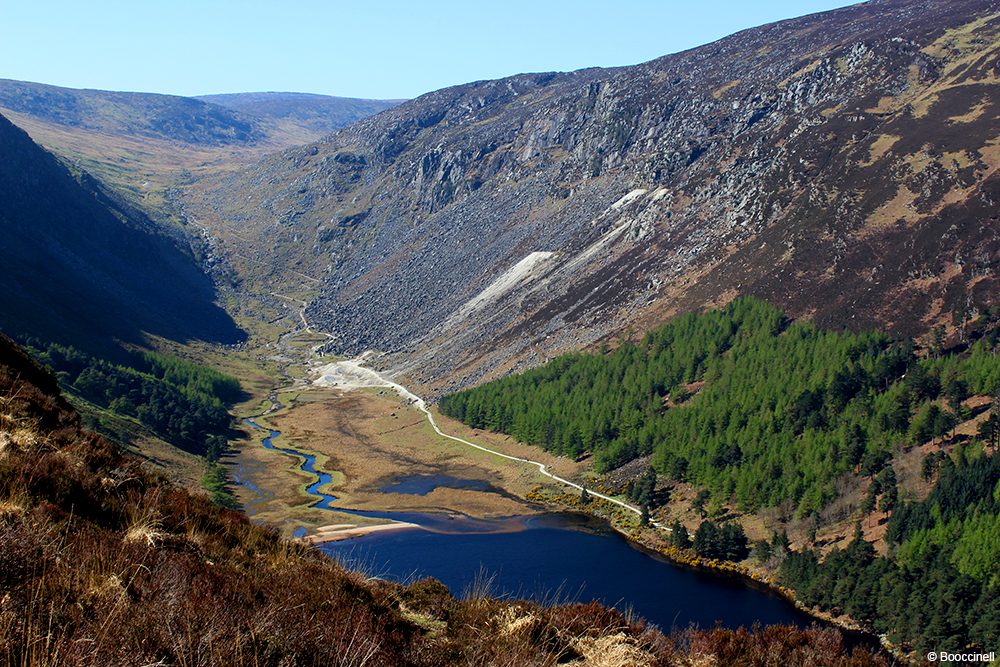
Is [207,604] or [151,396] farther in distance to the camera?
[151,396]

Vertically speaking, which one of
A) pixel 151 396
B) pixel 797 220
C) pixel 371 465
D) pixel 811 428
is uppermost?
pixel 797 220

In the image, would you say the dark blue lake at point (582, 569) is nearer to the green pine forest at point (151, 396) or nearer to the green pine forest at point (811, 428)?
the green pine forest at point (811, 428)

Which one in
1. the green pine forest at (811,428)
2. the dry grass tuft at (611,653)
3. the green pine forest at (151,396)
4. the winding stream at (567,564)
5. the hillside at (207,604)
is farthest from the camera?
Result: the green pine forest at (151,396)

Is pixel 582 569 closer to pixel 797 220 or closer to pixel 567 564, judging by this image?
pixel 567 564

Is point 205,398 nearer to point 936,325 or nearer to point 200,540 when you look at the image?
point 936,325

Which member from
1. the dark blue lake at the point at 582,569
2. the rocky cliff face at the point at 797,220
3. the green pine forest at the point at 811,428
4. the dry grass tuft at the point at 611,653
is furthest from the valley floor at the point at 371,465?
the dry grass tuft at the point at 611,653

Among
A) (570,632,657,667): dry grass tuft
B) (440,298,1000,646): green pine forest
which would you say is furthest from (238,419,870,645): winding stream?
→ (570,632,657,667): dry grass tuft

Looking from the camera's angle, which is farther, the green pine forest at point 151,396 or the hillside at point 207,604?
the green pine forest at point 151,396

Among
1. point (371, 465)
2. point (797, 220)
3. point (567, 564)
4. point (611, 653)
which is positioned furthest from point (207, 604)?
point (797, 220)
